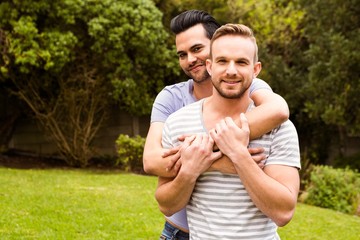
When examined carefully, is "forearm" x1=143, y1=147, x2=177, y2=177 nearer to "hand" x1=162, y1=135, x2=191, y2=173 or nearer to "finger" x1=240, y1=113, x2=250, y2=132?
"hand" x1=162, y1=135, x2=191, y2=173

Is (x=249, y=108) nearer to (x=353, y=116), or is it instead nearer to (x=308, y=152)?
(x=353, y=116)

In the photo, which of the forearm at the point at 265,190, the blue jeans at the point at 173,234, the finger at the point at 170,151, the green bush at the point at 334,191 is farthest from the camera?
the green bush at the point at 334,191

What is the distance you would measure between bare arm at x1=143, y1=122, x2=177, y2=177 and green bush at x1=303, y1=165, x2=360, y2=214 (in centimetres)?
784

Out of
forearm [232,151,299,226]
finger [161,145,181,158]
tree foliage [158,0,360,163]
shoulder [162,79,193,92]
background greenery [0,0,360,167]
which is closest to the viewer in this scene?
forearm [232,151,299,226]

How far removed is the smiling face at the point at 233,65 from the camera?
74.2 inches

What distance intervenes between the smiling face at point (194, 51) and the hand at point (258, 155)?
696 mm

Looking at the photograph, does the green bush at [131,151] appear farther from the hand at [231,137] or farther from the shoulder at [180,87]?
the hand at [231,137]

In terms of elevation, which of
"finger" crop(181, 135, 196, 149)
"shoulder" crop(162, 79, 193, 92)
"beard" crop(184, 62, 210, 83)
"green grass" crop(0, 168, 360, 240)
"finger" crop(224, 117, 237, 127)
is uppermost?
"beard" crop(184, 62, 210, 83)

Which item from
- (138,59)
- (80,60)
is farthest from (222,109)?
(80,60)

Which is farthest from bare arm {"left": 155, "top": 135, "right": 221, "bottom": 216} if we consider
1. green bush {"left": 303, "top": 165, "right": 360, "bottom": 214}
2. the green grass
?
green bush {"left": 303, "top": 165, "right": 360, "bottom": 214}

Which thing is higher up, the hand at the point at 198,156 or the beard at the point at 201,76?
the beard at the point at 201,76

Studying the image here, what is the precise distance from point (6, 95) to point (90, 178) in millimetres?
5276

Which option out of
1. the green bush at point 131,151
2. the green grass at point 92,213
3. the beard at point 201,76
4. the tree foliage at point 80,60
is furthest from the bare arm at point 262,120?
the green bush at point 131,151

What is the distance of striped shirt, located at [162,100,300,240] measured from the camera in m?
1.86
